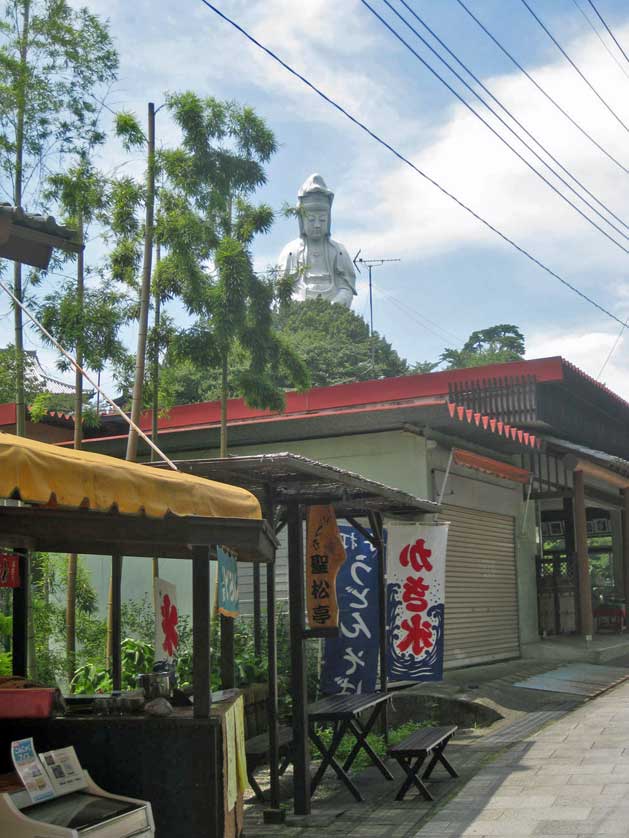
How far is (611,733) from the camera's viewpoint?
36.4ft

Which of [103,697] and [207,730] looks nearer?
[207,730]

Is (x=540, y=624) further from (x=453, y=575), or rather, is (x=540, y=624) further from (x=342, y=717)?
(x=342, y=717)

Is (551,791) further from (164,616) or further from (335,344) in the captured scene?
(335,344)

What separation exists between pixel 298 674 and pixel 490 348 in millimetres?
57641

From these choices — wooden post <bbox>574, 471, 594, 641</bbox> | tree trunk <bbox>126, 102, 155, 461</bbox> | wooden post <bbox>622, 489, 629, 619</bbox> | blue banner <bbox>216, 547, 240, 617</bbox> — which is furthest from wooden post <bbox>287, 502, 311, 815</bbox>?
wooden post <bbox>622, 489, 629, 619</bbox>

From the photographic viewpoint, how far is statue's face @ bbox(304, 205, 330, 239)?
199 ft

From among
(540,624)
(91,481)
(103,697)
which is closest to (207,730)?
(103,697)

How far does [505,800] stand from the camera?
8266mm

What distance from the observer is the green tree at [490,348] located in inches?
2455

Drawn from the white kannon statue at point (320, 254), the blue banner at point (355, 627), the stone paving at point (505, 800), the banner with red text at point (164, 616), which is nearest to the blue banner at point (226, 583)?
the banner with red text at point (164, 616)

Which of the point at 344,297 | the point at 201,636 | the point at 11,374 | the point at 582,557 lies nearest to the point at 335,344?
the point at 344,297

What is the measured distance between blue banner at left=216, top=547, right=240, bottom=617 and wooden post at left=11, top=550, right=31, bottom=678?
151 cm

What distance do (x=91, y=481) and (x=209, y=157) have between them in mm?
8957

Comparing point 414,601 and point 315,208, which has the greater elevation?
point 315,208
